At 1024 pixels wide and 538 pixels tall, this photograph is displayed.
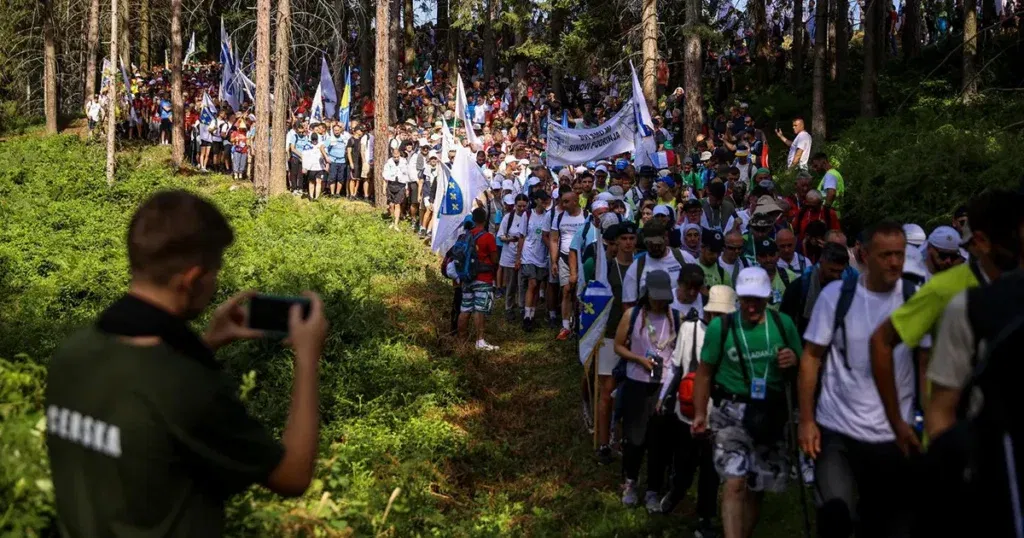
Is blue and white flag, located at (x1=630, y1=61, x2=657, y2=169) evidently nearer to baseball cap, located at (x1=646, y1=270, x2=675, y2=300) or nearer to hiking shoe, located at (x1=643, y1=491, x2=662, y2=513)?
baseball cap, located at (x1=646, y1=270, x2=675, y2=300)

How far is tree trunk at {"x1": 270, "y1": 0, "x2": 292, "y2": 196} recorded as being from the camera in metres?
24.3

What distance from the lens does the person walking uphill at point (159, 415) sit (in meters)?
2.36

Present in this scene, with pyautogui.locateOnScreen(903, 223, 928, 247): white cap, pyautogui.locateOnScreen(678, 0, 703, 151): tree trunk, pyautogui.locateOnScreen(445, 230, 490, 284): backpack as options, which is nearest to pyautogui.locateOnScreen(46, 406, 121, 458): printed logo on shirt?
pyautogui.locateOnScreen(903, 223, 928, 247): white cap

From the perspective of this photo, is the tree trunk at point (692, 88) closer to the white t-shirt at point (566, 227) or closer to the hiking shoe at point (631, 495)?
the white t-shirt at point (566, 227)

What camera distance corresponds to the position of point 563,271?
45.4 feet

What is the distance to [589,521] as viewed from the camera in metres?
7.96

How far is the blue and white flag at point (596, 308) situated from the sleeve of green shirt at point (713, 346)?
234 cm

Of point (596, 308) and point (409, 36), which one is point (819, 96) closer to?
point (596, 308)

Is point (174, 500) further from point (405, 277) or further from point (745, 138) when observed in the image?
point (745, 138)

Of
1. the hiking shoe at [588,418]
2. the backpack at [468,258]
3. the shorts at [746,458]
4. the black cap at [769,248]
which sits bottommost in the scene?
the hiking shoe at [588,418]

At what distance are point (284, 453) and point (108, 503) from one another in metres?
0.41

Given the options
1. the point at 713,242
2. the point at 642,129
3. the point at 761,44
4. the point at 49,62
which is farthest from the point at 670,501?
the point at 49,62

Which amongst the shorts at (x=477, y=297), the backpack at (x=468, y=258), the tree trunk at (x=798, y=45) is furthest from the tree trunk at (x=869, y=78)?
the backpack at (x=468, y=258)

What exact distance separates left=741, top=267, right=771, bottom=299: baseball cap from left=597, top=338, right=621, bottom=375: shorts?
8.73ft
